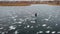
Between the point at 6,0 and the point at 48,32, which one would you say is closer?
the point at 48,32

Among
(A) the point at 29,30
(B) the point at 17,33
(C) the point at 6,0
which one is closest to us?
(B) the point at 17,33

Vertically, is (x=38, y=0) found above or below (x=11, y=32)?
above

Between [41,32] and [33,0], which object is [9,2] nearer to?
[33,0]

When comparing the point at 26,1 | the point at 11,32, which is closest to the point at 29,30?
the point at 11,32

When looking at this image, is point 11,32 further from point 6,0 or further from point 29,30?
point 6,0

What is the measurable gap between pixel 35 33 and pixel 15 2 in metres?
1.39

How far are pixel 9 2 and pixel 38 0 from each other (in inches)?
43.6

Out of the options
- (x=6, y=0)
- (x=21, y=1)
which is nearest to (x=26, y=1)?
(x=21, y=1)

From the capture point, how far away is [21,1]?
14.3ft

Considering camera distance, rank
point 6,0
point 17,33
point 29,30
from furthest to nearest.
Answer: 1. point 6,0
2. point 29,30
3. point 17,33

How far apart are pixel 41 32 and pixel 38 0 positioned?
1239mm

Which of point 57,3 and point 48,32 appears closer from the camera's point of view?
point 48,32

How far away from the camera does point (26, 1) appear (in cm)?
434

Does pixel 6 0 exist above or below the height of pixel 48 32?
above
